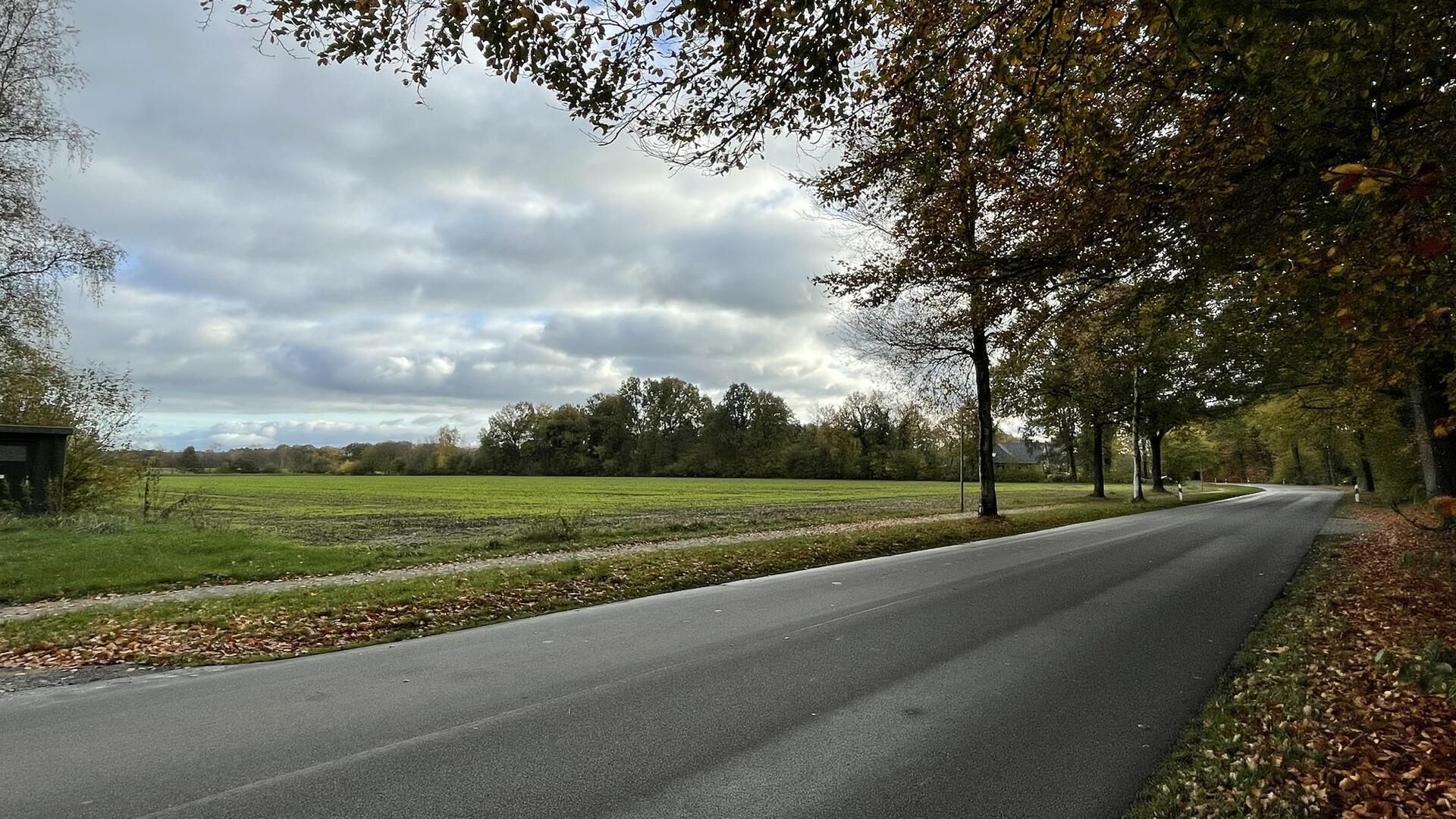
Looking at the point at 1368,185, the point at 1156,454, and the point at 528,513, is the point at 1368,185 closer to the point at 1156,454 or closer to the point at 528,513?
the point at 528,513

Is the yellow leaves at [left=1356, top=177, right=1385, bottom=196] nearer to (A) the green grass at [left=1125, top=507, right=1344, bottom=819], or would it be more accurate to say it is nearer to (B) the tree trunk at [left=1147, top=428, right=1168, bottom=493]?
(A) the green grass at [left=1125, top=507, right=1344, bottom=819]

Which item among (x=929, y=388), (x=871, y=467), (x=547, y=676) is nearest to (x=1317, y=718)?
(x=547, y=676)

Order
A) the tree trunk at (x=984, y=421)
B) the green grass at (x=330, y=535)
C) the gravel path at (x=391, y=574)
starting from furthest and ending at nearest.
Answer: the tree trunk at (x=984, y=421) < the green grass at (x=330, y=535) < the gravel path at (x=391, y=574)

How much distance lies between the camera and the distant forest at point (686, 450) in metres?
86.1

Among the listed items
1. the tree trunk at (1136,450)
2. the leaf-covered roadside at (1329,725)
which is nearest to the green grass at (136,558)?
the leaf-covered roadside at (1329,725)

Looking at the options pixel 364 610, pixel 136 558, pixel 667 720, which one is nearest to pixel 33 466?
pixel 136 558

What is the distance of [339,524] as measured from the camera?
77.5 ft

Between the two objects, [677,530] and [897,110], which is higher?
[897,110]

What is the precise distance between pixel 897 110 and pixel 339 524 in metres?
23.6

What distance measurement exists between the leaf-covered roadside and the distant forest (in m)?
69.3

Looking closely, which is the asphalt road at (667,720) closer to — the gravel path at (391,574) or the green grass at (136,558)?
the gravel path at (391,574)

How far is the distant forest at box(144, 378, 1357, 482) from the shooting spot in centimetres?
8606

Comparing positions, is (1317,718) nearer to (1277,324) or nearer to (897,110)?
(897,110)

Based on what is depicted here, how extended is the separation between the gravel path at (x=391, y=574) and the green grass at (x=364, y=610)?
686 millimetres
